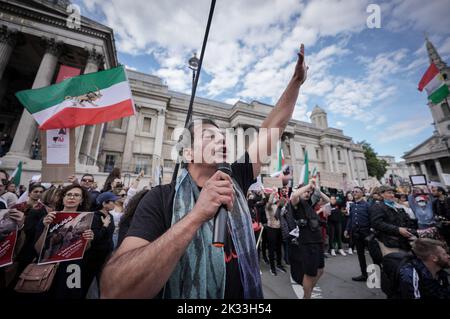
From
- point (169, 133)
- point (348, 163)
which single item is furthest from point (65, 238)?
point (348, 163)

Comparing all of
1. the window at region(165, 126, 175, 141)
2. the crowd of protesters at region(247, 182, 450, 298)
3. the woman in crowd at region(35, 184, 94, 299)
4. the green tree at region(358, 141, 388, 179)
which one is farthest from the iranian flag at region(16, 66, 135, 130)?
the green tree at region(358, 141, 388, 179)

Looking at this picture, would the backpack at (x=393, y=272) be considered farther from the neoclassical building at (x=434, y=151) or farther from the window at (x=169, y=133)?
the neoclassical building at (x=434, y=151)

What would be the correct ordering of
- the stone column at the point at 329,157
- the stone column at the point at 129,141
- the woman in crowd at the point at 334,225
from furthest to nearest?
1. the stone column at the point at 329,157
2. the stone column at the point at 129,141
3. the woman in crowd at the point at 334,225

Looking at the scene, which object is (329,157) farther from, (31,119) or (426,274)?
(31,119)

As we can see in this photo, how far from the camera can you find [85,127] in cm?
1329

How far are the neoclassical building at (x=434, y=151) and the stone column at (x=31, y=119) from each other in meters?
41.8

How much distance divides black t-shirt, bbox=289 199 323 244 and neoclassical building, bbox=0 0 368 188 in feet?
5.82

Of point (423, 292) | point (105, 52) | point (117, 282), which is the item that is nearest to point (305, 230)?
point (423, 292)

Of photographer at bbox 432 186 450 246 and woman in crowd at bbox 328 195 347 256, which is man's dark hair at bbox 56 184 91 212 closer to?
woman in crowd at bbox 328 195 347 256

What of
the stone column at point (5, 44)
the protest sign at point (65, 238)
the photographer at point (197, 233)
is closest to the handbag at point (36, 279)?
the protest sign at point (65, 238)

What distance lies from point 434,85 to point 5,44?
24.6 metres

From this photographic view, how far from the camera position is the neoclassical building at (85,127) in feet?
36.6

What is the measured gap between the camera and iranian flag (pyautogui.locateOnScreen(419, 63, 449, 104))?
32.5ft

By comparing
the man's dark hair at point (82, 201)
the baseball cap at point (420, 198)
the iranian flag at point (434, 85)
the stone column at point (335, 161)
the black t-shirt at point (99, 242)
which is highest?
the stone column at point (335, 161)
